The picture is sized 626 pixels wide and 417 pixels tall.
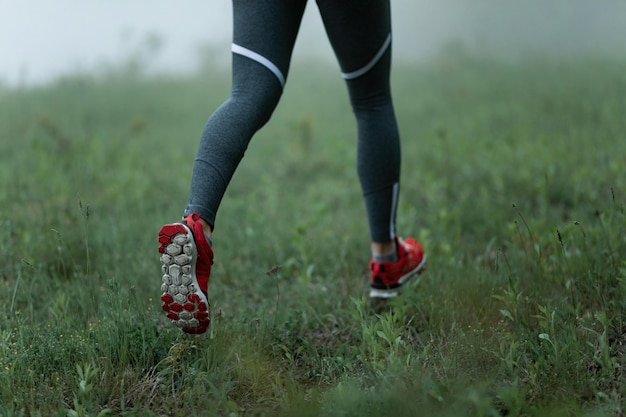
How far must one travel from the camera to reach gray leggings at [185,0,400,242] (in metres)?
1.90

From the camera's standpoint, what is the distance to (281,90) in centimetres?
208

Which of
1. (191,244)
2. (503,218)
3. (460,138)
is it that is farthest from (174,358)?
(460,138)

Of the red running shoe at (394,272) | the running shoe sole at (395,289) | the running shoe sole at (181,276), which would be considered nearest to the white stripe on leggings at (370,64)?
the red running shoe at (394,272)

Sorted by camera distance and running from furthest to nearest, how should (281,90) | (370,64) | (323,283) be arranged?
(323,283) → (370,64) → (281,90)

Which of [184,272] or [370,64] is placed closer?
[184,272]

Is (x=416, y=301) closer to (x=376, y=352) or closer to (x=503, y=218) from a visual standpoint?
(x=376, y=352)

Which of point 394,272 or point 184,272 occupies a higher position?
point 184,272

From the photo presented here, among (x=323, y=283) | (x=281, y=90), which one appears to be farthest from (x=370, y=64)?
(x=323, y=283)

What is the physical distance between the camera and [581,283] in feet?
7.09

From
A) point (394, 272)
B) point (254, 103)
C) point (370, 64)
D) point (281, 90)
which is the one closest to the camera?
point (254, 103)

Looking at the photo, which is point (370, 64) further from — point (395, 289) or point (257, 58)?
point (395, 289)

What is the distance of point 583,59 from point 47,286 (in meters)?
10.7

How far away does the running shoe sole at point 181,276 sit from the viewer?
5.56 ft

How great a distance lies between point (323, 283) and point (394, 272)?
1.35 ft
